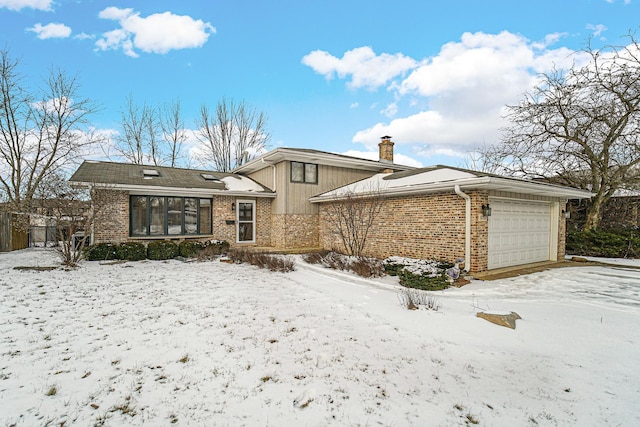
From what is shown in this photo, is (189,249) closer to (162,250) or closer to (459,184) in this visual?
(162,250)

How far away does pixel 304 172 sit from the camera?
1327 centimetres

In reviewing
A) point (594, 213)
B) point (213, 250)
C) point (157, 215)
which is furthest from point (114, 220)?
point (594, 213)

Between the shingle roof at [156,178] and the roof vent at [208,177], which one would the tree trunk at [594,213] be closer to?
the shingle roof at [156,178]

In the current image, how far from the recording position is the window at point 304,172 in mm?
13016

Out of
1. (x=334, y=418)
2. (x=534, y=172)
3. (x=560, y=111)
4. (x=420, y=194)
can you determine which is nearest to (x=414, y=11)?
(x=420, y=194)

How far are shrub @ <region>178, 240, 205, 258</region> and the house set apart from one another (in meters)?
1.49

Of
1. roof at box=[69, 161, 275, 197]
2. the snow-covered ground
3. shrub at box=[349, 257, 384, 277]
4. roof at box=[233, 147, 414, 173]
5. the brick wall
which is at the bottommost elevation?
the snow-covered ground

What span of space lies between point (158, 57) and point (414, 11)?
11.3 metres

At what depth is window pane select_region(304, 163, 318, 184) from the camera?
1332 cm

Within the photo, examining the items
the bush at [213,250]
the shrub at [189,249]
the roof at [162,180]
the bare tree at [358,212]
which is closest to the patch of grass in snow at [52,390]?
the bush at [213,250]

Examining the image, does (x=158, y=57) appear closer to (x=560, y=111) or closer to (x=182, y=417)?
(x=182, y=417)

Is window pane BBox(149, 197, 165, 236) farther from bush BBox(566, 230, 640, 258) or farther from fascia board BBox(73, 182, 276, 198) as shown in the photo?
bush BBox(566, 230, 640, 258)

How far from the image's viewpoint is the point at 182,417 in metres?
2.41

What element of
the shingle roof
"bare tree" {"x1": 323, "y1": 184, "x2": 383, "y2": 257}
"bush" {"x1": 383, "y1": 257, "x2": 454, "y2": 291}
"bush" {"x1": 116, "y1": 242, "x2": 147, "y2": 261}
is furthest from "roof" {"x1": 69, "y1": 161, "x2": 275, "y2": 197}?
"bush" {"x1": 383, "y1": 257, "x2": 454, "y2": 291}
